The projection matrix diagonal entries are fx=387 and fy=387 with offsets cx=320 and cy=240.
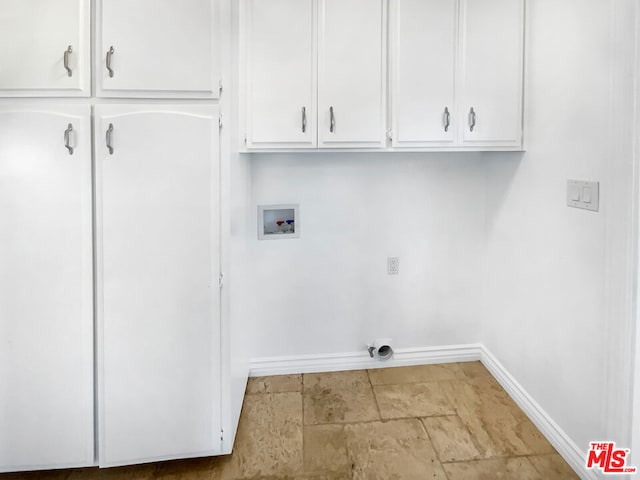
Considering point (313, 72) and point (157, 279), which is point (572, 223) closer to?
point (313, 72)

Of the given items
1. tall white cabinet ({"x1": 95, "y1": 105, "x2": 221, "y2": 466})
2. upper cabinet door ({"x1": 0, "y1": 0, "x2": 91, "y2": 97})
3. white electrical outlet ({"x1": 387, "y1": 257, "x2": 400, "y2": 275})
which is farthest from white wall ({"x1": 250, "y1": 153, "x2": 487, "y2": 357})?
upper cabinet door ({"x1": 0, "y1": 0, "x2": 91, "y2": 97})

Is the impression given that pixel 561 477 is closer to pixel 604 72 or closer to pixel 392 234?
pixel 392 234

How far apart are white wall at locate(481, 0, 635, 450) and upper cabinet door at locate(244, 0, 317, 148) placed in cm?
113

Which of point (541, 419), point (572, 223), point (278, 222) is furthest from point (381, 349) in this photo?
point (572, 223)

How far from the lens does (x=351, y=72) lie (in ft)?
6.31

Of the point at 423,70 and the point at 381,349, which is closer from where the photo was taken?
the point at 423,70

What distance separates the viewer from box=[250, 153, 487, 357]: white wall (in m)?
2.36

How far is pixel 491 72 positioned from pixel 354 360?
1831 mm

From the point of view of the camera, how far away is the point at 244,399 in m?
2.18

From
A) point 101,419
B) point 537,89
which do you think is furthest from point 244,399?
point 537,89

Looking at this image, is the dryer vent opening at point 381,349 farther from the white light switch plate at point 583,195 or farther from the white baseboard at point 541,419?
the white light switch plate at point 583,195

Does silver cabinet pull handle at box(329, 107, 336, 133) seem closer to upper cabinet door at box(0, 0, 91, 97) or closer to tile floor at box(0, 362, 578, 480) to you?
upper cabinet door at box(0, 0, 91, 97)

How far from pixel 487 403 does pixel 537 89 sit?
5.48 ft

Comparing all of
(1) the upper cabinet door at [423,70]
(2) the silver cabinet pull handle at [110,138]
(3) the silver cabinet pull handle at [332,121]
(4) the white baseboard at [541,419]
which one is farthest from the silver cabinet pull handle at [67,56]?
(4) the white baseboard at [541,419]
